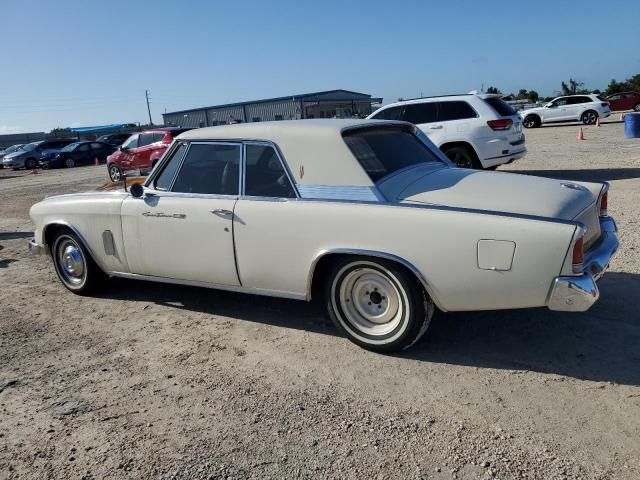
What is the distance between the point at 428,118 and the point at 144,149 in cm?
918

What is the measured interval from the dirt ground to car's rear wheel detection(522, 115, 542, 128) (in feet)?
84.8

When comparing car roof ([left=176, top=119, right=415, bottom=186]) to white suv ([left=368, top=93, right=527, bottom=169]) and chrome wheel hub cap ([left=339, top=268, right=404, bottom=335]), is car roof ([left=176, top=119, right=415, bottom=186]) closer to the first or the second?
chrome wheel hub cap ([left=339, top=268, right=404, bottom=335])

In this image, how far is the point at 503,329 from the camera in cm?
393

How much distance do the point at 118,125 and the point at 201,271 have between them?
7081 cm

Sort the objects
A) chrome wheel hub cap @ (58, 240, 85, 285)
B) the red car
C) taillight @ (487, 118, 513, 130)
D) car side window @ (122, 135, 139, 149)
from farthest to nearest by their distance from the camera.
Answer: the red car → car side window @ (122, 135, 139, 149) → taillight @ (487, 118, 513, 130) → chrome wheel hub cap @ (58, 240, 85, 285)

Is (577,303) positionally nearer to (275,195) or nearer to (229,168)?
(275,195)

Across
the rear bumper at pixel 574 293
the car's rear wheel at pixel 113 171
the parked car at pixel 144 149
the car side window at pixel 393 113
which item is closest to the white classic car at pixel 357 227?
the rear bumper at pixel 574 293

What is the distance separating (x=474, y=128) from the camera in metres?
9.82

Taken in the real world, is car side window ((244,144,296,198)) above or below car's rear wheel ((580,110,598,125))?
above

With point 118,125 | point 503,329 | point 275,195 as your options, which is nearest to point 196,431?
point 275,195

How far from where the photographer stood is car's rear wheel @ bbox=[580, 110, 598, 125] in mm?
26016

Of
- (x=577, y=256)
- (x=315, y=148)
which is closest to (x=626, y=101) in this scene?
(x=315, y=148)

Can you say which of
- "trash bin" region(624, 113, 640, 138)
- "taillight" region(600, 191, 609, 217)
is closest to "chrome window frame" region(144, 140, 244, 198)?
"taillight" region(600, 191, 609, 217)

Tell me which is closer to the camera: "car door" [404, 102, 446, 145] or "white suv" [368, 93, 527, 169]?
"white suv" [368, 93, 527, 169]
